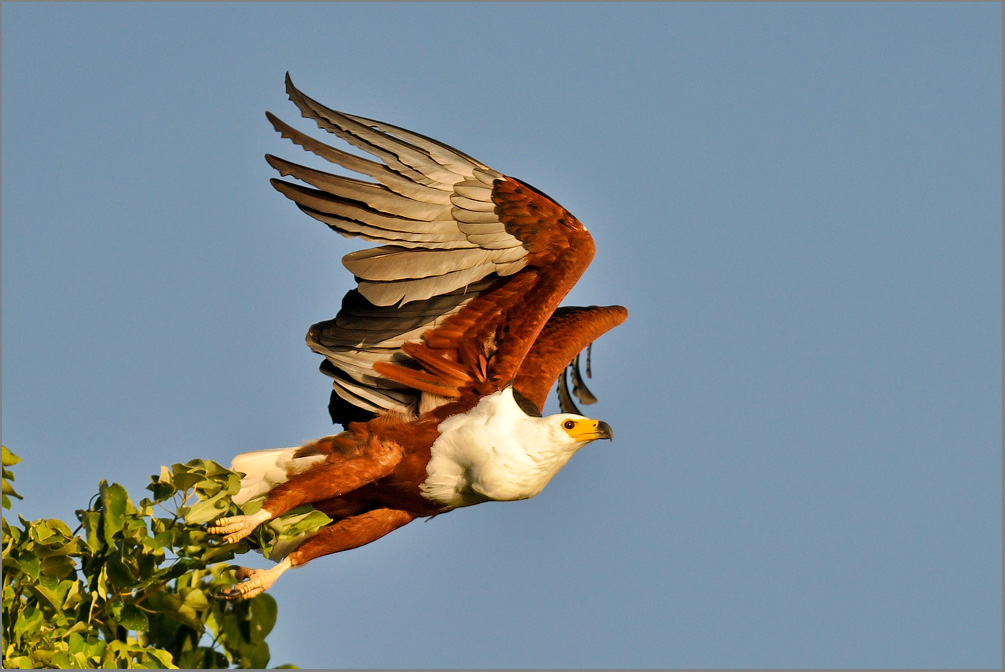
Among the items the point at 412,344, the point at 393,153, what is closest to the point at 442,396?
the point at 412,344

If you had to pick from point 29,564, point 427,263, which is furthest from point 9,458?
point 427,263

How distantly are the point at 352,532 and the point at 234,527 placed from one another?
1339 millimetres

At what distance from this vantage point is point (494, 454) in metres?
6.48

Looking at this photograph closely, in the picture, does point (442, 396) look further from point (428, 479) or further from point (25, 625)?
point (25, 625)

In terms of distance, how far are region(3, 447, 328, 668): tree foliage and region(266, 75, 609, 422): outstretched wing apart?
1.97m

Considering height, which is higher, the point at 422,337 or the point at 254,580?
the point at 422,337

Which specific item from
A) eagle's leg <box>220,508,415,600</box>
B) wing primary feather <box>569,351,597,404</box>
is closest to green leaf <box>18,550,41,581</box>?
eagle's leg <box>220,508,415,600</box>

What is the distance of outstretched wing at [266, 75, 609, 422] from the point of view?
251 inches

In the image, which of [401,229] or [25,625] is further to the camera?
[401,229]

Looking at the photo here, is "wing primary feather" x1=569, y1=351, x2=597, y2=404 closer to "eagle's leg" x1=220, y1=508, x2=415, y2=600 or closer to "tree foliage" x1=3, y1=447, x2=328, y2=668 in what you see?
"eagle's leg" x1=220, y1=508, x2=415, y2=600

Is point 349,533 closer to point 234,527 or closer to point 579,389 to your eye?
point 234,527

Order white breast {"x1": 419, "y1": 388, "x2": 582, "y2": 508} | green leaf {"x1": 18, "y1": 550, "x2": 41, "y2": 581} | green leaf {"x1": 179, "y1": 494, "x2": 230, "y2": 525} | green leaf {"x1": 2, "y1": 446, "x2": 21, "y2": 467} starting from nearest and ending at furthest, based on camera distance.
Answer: green leaf {"x1": 2, "y1": 446, "x2": 21, "y2": 467} < green leaf {"x1": 18, "y1": 550, "x2": 41, "y2": 581} < green leaf {"x1": 179, "y1": 494, "x2": 230, "y2": 525} < white breast {"x1": 419, "y1": 388, "x2": 582, "y2": 508}

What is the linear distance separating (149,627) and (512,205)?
3.06m

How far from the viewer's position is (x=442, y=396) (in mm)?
6922
